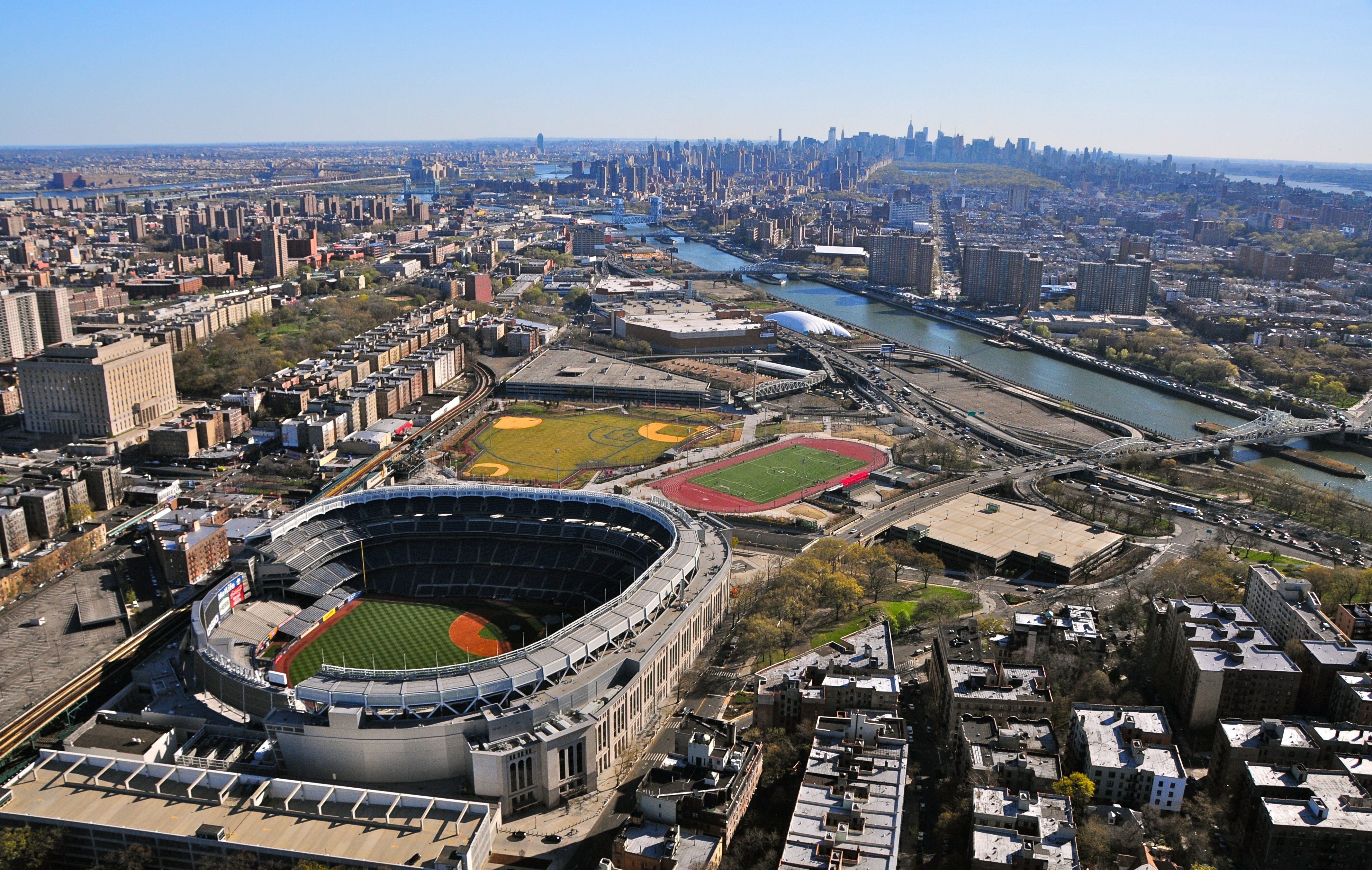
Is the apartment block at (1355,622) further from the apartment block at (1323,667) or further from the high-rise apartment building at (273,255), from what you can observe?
the high-rise apartment building at (273,255)

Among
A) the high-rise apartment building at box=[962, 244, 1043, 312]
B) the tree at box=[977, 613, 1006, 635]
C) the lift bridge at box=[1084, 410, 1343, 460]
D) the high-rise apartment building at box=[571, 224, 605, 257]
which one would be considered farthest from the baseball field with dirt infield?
the high-rise apartment building at box=[571, 224, 605, 257]

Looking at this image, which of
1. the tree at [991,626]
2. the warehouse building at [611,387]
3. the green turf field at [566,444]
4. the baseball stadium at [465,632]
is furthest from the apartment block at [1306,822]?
the warehouse building at [611,387]

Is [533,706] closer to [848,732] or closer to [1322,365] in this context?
[848,732]

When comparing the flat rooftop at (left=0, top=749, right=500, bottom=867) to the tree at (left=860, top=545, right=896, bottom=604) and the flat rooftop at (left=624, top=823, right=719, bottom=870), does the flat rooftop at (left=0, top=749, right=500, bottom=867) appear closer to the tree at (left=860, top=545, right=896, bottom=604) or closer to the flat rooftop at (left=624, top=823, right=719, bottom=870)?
the flat rooftop at (left=624, top=823, right=719, bottom=870)

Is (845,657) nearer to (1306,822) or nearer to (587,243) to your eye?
(1306,822)

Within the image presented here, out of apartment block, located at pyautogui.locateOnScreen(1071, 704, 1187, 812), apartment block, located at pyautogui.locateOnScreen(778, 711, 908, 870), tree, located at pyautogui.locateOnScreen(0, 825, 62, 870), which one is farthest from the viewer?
apartment block, located at pyautogui.locateOnScreen(1071, 704, 1187, 812)

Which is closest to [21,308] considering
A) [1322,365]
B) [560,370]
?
[560,370]
